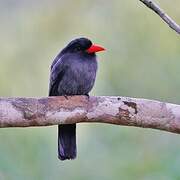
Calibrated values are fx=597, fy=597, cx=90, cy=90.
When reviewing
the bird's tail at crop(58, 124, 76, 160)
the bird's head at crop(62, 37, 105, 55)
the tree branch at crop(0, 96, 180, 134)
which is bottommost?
the bird's tail at crop(58, 124, 76, 160)

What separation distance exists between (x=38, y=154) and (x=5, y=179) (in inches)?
37.7

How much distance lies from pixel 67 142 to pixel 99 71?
217 centimetres

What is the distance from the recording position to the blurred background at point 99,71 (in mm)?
5215

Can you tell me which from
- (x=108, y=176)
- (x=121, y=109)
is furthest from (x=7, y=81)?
(x=121, y=109)

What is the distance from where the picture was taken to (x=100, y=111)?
3.25m

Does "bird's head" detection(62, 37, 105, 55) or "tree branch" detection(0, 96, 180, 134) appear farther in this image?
"bird's head" detection(62, 37, 105, 55)

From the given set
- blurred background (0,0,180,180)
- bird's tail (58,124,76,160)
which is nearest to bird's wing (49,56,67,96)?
bird's tail (58,124,76,160)

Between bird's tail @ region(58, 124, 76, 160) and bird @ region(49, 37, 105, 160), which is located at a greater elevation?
bird @ region(49, 37, 105, 160)

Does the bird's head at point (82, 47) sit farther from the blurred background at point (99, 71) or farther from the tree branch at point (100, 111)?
the blurred background at point (99, 71)

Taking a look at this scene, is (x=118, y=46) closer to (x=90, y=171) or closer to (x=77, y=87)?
(x=90, y=171)

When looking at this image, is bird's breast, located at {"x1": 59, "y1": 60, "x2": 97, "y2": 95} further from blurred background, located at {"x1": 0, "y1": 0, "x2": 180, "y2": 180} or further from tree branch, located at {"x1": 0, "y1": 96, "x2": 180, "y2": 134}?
blurred background, located at {"x1": 0, "y1": 0, "x2": 180, "y2": 180}

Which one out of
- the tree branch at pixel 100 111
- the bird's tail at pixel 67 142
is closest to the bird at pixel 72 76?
the bird's tail at pixel 67 142

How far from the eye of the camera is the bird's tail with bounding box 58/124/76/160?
12.2ft

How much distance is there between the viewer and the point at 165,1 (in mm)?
6113
